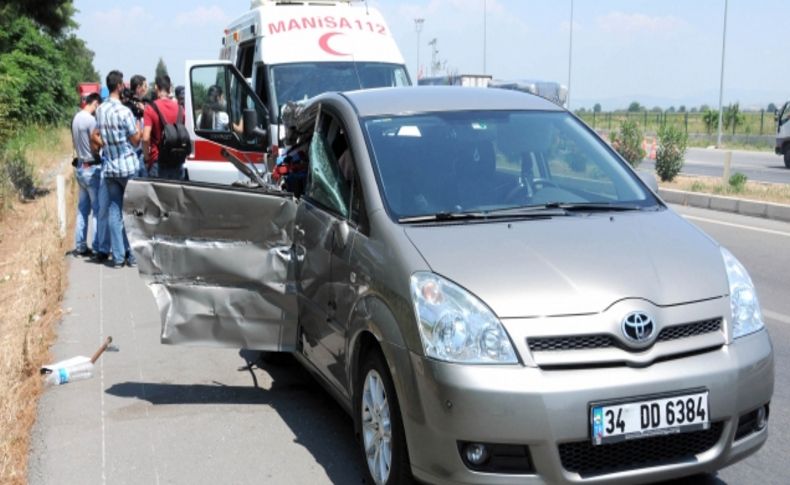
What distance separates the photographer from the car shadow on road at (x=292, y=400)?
16.4 ft

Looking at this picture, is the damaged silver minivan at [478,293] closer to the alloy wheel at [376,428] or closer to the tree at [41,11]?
the alloy wheel at [376,428]

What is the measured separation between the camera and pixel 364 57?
12.1 m

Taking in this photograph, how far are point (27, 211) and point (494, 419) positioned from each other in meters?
13.8

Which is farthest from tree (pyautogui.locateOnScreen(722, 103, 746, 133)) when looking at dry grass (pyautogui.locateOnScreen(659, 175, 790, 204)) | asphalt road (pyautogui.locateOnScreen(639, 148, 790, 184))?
dry grass (pyautogui.locateOnScreen(659, 175, 790, 204))

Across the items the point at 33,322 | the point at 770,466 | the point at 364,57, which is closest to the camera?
the point at 770,466

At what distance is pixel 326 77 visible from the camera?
11719 millimetres

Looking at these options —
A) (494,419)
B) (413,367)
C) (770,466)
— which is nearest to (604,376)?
(494,419)

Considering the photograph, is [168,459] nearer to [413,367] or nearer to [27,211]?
[413,367]

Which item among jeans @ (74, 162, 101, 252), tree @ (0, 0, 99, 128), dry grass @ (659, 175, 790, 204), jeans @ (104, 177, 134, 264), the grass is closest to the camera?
jeans @ (104, 177, 134, 264)

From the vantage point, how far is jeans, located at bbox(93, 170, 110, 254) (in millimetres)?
10375

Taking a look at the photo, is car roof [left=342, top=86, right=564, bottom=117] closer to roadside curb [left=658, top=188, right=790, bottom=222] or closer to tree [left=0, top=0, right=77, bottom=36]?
roadside curb [left=658, top=188, right=790, bottom=222]

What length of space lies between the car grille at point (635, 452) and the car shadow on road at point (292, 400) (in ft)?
4.54

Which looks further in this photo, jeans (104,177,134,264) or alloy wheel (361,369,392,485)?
jeans (104,177,134,264)

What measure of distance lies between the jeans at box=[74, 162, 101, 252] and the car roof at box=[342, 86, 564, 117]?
20.0ft
